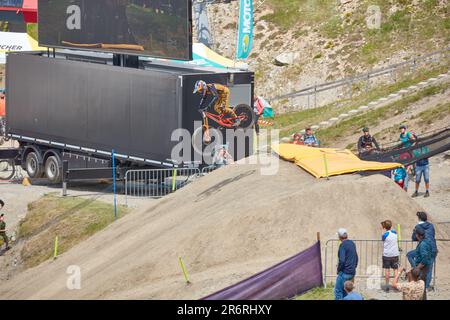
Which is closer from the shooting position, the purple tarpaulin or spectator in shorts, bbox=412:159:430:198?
the purple tarpaulin

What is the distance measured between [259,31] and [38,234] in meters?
27.4

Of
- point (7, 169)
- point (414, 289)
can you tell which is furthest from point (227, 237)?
point (7, 169)

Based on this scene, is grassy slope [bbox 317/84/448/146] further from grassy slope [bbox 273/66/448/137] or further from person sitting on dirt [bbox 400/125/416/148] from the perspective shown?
person sitting on dirt [bbox 400/125/416/148]

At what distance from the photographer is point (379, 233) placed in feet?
70.6

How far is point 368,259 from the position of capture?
808 inches

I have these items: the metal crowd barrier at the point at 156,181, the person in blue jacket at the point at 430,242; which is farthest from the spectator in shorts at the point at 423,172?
the person in blue jacket at the point at 430,242

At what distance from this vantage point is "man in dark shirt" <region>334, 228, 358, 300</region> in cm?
1783

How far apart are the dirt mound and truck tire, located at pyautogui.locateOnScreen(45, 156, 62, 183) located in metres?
9.07

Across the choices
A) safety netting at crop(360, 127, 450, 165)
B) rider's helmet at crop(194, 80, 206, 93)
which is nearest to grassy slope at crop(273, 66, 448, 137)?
rider's helmet at crop(194, 80, 206, 93)

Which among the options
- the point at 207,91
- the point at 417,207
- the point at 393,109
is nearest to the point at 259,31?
the point at 393,109

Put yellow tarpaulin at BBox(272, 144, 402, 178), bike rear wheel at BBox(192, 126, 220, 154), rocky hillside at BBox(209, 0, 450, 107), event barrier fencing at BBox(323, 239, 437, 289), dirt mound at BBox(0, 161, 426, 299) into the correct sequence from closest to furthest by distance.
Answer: event barrier fencing at BBox(323, 239, 437, 289)
dirt mound at BBox(0, 161, 426, 299)
yellow tarpaulin at BBox(272, 144, 402, 178)
bike rear wheel at BBox(192, 126, 220, 154)
rocky hillside at BBox(209, 0, 450, 107)

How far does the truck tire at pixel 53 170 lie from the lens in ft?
113

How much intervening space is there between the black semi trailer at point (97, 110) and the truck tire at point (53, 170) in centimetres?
3
